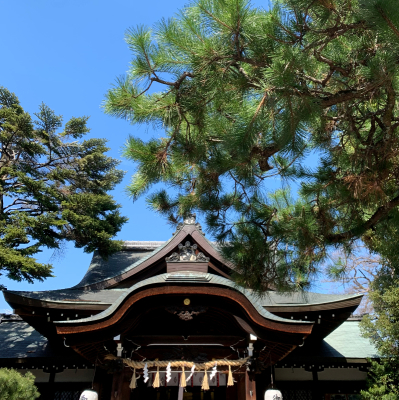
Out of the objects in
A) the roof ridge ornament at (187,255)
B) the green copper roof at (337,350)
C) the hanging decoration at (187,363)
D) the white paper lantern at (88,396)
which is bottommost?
the white paper lantern at (88,396)

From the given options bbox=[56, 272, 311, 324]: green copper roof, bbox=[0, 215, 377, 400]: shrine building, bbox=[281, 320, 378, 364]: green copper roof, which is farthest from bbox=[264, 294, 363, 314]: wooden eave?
bbox=[281, 320, 378, 364]: green copper roof

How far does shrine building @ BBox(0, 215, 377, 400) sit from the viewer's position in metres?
5.88

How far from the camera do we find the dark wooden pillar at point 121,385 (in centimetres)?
597

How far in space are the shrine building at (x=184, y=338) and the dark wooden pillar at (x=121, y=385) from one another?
0.02 metres

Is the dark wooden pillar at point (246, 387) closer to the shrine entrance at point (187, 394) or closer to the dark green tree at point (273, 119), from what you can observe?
the shrine entrance at point (187, 394)

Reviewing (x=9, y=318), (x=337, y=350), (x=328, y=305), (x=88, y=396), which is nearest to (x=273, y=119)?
(x=328, y=305)

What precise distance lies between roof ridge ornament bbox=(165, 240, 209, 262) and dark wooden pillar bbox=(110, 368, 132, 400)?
7.32 ft

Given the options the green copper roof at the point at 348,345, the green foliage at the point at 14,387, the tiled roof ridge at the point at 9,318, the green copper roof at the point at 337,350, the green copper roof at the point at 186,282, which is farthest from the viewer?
the tiled roof ridge at the point at 9,318

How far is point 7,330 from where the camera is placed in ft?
28.8

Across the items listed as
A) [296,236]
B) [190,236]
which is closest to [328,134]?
[296,236]

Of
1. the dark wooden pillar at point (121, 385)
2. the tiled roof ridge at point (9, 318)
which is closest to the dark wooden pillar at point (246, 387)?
the dark wooden pillar at point (121, 385)

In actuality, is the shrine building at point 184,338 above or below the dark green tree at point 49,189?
below

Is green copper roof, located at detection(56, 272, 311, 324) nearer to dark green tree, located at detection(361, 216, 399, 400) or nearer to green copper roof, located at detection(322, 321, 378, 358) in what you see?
dark green tree, located at detection(361, 216, 399, 400)

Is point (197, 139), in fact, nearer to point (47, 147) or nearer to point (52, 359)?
point (52, 359)
